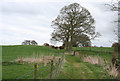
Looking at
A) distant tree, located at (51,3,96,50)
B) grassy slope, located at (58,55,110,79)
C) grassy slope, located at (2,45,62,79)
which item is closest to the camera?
grassy slope, located at (58,55,110,79)

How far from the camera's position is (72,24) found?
4150cm

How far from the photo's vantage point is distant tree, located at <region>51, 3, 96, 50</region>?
41.1 m

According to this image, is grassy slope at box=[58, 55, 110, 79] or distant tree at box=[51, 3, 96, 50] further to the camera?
distant tree at box=[51, 3, 96, 50]

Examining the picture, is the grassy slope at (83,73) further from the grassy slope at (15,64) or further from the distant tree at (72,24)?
the distant tree at (72,24)

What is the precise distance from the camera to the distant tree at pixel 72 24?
4114 cm

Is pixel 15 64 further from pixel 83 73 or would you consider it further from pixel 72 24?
pixel 72 24

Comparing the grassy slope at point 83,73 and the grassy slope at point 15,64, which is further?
the grassy slope at point 15,64

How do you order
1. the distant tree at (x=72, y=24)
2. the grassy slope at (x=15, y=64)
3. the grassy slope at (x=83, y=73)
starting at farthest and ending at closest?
1. the distant tree at (x=72, y=24)
2. the grassy slope at (x=15, y=64)
3. the grassy slope at (x=83, y=73)

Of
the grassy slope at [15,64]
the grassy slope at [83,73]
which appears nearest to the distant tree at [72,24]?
the grassy slope at [15,64]

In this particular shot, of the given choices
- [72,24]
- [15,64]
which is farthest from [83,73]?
[72,24]

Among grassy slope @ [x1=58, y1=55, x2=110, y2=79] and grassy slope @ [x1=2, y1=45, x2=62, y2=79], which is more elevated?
grassy slope @ [x1=2, y1=45, x2=62, y2=79]

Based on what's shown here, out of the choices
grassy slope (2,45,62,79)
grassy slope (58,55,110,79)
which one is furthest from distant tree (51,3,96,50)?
grassy slope (58,55,110,79)

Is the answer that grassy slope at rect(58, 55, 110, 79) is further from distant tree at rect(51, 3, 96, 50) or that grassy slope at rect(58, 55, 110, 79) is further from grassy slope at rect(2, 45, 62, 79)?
distant tree at rect(51, 3, 96, 50)

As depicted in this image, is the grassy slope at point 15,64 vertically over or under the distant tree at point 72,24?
under
